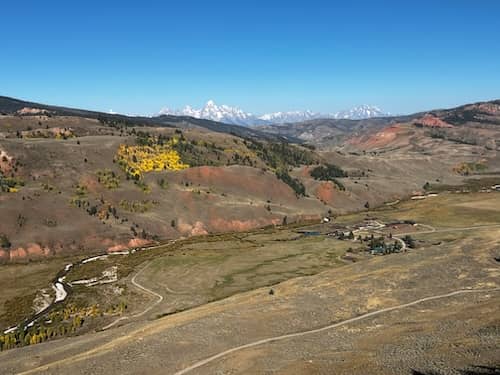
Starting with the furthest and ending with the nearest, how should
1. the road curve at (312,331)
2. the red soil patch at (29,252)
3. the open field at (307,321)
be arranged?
1. the red soil patch at (29,252)
2. the road curve at (312,331)
3. the open field at (307,321)

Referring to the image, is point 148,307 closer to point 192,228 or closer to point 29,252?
point 29,252

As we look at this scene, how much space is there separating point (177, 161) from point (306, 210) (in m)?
54.6

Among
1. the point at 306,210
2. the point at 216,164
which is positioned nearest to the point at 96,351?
the point at 306,210

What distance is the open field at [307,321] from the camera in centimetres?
3816

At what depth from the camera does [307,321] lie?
51969mm

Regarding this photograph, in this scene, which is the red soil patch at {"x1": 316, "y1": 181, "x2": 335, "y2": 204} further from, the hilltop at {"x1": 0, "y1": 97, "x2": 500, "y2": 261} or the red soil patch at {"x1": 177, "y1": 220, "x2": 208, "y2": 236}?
the red soil patch at {"x1": 177, "y1": 220, "x2": 208, "y2": 236}

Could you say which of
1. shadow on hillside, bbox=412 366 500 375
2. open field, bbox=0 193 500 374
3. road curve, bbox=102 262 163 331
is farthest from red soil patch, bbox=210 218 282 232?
shadow on hillside, bbox=412 366 500 375

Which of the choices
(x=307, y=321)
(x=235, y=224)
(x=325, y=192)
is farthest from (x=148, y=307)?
(x=325, y=192)

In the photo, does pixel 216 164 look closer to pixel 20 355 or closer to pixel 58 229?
pixel 58 229

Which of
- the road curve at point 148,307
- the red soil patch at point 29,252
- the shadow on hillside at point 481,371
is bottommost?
the red soil patch at point 29,252

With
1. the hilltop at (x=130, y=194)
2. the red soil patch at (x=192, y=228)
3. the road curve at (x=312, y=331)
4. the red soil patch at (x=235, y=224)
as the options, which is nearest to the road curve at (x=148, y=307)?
the road curve at (x=312, y=331)

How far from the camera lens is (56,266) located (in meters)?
101

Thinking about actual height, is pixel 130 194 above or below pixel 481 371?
below

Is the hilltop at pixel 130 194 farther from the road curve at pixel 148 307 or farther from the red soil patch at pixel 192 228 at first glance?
the road curve at pixel 148 307
